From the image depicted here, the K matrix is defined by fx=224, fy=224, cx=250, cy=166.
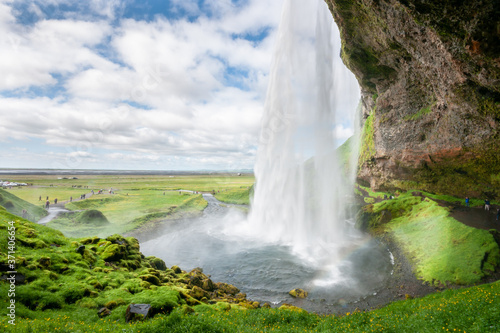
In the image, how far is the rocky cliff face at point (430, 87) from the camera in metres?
15.1

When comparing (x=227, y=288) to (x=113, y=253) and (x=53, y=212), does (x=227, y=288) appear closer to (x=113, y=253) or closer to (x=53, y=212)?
(x=113, y=253)

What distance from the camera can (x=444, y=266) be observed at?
22.0m

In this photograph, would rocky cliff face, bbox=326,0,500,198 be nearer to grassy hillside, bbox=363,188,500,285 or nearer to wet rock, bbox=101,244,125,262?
grassy hillside, bbox=363,188,500,285

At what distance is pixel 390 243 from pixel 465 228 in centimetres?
849


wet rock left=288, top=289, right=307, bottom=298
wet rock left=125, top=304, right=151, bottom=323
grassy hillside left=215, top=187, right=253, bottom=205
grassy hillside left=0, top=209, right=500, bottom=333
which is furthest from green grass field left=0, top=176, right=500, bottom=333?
grassy hillside left=215, top=187, right=253, bottom=205

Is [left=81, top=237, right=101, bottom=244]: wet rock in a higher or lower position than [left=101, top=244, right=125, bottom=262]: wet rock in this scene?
higher

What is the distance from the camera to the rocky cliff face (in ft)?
49.4

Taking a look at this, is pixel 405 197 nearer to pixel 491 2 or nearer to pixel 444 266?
pixel 444 266

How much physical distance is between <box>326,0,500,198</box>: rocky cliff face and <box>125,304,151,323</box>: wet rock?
995 inches

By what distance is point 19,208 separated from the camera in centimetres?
4216

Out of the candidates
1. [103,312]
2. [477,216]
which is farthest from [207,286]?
[477,216]

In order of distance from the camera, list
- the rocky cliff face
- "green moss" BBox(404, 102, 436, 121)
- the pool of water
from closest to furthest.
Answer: the rocky cliff face, the pool of water, "green moss" BBox(404, 102, 436, 121)

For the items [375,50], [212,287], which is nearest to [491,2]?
[375,50]

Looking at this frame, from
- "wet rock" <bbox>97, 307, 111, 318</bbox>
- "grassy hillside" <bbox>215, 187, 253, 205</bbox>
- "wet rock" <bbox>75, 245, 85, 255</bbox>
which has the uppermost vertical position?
"wet rock" <bbox>75, 245, 85, 255</bbox>
